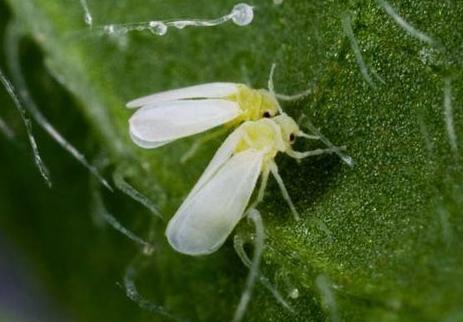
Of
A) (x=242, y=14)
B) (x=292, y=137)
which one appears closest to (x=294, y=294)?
(x=292, y=137)

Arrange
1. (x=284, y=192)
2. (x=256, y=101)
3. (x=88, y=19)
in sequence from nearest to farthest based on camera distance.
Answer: (x=284, y=192), (x=256, y=101), (x=88, y=19)

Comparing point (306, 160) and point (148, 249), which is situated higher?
point (306, 160)

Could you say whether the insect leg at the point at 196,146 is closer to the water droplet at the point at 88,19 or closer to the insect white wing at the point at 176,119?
the insect white wing at the point at 176,119

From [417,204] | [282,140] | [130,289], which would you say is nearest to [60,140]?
[130,289]

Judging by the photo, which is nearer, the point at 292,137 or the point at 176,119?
the point at 292,137

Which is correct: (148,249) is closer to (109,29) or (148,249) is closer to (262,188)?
(262,188)

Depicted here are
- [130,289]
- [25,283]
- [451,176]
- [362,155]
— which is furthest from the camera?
[25,283]

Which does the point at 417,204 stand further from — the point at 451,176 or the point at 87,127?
the point at 87,127
